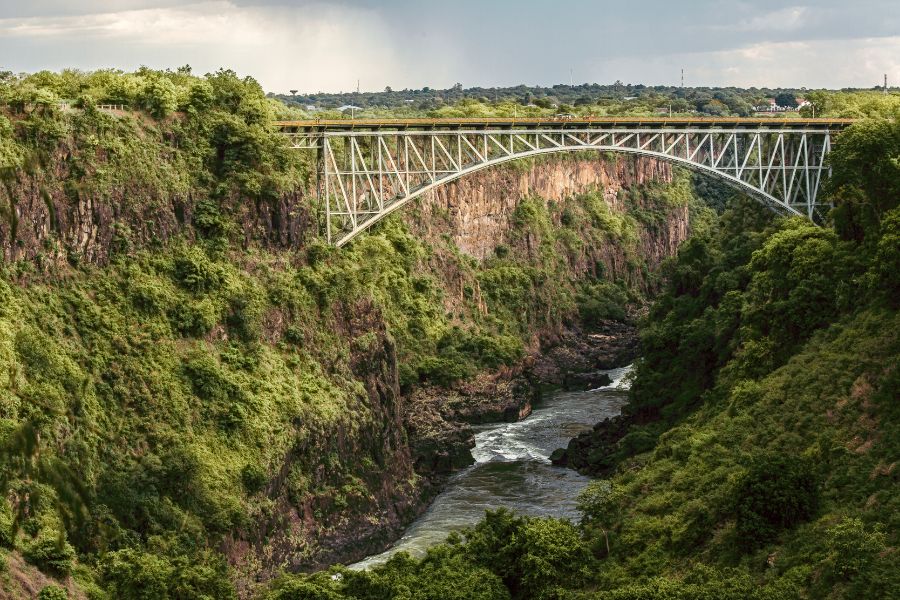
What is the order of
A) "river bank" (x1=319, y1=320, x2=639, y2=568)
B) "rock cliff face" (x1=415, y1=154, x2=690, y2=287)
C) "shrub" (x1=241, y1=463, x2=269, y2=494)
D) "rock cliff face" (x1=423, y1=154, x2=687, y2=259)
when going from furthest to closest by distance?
1. "rock cliff face" (x1=423, y1=154, x2=687, y2=259)
2. "rock cliff face" (x1=415, y1=154, x2=690, y2=287)
3. "river bank" (x1=319, y1=320, x2=639, y2=568)
4. "shrub" (x1=241, y1=463, x2=269, y2=494)

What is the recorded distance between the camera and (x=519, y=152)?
64.1m

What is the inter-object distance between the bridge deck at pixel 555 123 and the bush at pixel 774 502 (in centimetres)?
2657

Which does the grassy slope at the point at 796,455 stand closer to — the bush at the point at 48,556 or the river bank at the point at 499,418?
the river bank at the point at 499,418

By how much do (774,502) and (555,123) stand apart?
29131mm

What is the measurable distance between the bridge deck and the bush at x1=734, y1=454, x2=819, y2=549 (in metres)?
26.6

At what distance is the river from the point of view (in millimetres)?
52438

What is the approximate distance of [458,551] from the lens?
136ft

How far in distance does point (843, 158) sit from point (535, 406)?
22138 mm

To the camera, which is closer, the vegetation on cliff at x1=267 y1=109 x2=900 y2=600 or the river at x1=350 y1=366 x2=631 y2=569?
the vegetation on cliff at x1=267 y1=109 x2=900 y2=600

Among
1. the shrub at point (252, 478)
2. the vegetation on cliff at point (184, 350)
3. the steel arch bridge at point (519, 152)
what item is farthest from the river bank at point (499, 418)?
the steel arch bridge at point (519, 152)

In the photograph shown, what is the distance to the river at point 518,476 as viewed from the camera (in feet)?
172

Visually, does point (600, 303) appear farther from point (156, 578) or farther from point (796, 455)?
point (156, 578)

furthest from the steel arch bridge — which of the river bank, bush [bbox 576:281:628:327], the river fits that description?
bush [bbox 576:281:628:327]

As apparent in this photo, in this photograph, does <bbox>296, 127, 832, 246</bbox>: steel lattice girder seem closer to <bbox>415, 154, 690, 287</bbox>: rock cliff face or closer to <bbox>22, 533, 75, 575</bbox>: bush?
<bbox>415, 154, 690, 287</bbox>: rock cliff face
